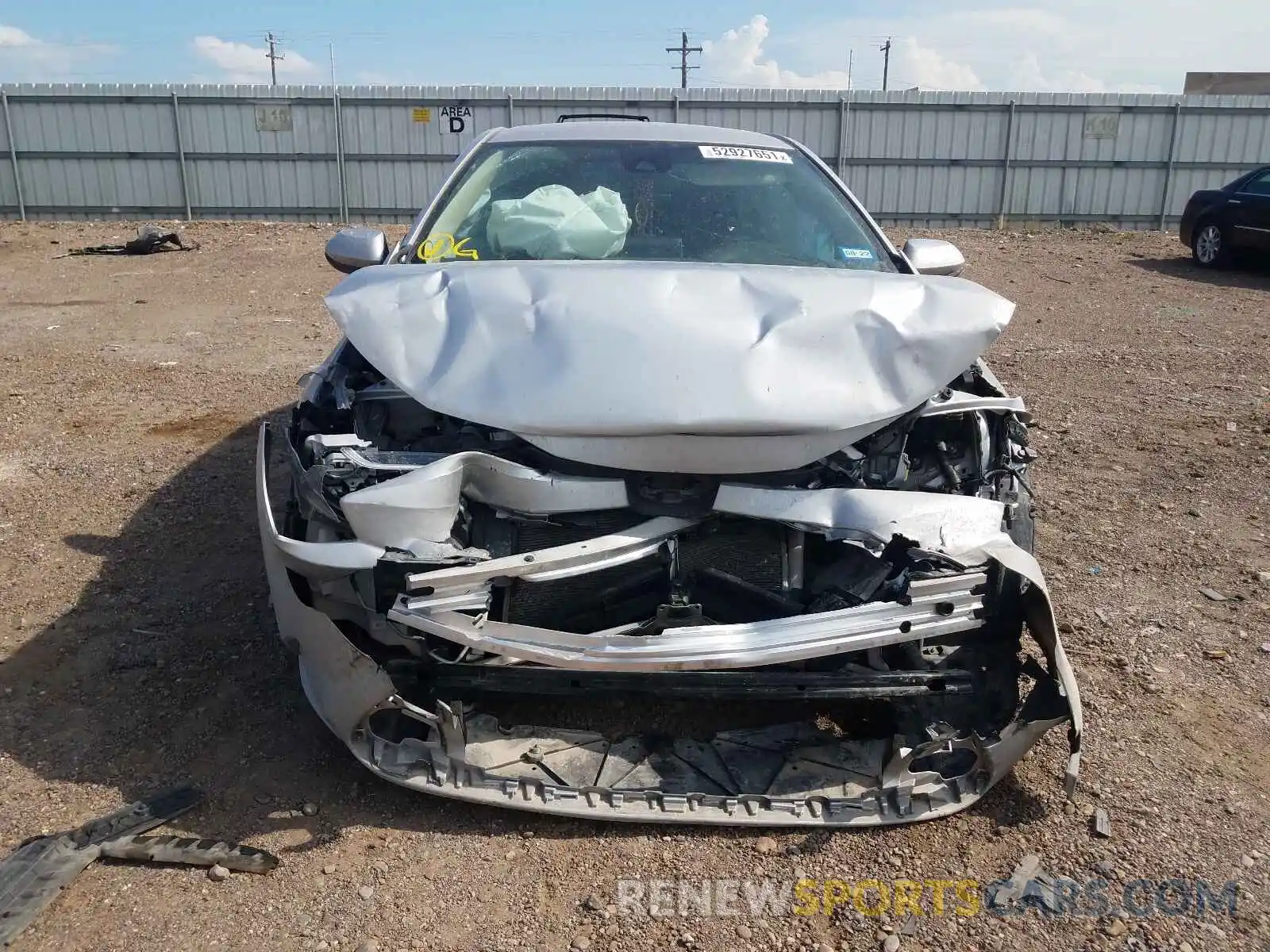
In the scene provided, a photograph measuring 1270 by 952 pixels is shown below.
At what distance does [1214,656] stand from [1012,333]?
5.80 m

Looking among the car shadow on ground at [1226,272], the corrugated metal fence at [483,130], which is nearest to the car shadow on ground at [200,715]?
the car shadow on ground at [1226,272]

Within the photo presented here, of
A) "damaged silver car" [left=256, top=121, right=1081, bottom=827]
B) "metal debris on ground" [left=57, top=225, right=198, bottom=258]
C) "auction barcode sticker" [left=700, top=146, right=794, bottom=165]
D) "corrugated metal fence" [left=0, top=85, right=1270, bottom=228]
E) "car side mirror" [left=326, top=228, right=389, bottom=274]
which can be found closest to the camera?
"damaged silver car" [left=256, top=121, right=1081, bottom=827]

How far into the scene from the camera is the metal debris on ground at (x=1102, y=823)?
2.66m

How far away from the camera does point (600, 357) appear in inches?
104

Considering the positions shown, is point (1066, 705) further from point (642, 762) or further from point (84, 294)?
point (84, 294)

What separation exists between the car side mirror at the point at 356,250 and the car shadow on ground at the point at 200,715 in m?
1.30

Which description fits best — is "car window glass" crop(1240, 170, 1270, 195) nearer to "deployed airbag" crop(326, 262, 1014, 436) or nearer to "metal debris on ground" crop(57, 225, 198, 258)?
"deployed airbag" crop(326, 262, 1014, 436)

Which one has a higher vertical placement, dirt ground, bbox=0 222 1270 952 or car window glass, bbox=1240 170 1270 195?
car window glass, bbox=1240 170 1270 195

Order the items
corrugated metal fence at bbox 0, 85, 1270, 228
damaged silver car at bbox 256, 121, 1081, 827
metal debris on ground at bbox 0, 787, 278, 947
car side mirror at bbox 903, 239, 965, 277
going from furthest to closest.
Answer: corrugated metal fence at bbox 0, 85, 1270, 228
car side mirror at bbox 903, 239, 965, 277
damaged silver car at bbox 256, 121, 1081, 827
metal debris on ground at bbox 0, 787, 278, 947

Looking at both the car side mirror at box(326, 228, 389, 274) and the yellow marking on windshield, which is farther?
the car side mirror at box(326, 228, 389, 274)

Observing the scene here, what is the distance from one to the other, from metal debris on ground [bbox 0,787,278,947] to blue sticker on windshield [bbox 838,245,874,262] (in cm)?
272

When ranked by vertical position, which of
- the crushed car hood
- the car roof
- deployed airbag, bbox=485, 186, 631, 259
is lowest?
the crushed car hood

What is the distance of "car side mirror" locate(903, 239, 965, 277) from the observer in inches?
152

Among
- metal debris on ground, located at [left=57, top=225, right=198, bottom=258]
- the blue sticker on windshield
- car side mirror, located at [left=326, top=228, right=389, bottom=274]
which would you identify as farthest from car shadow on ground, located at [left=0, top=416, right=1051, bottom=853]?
metal debris on ground, located at [left=57, top=225, right=198, bottom=258]
